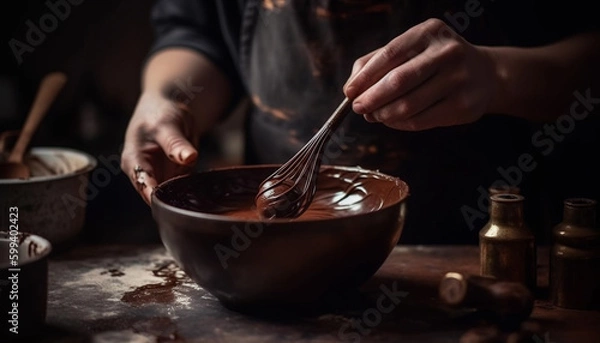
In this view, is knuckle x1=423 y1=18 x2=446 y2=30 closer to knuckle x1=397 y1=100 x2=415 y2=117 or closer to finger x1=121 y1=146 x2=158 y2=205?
knuckle x1=397 y1=100 x2=415 y2=117

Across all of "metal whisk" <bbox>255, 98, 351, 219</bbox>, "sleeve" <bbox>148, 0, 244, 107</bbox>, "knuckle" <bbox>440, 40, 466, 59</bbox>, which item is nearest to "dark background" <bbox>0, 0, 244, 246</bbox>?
"sleeve" <bbox>148, 0, 244, 107</bbox>

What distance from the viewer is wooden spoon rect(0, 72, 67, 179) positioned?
180 centimetres

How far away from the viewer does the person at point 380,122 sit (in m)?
1.63

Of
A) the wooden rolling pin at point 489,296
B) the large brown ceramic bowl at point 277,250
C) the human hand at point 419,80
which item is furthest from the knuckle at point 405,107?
the wooden rolling pin at point 489,296

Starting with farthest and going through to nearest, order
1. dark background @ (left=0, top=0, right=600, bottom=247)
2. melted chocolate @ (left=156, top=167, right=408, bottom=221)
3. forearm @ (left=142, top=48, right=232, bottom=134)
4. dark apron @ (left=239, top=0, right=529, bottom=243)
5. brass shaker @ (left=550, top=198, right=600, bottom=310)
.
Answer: dark background @ (left=0, top=0, right=600, bottom=247), forearm @ (left=142, top=48, right=232, bottom=134), dark apron @ (left=239, top=0, right=529, bottom=243), melted chocolate @ (left=156, top=167, right=408, bottom=221), brass shaker @ (left=550, top=198, right=600, bottom=310)

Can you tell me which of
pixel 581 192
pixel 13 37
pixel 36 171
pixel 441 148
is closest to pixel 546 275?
pixel 441 148

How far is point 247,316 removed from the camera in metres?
1.30

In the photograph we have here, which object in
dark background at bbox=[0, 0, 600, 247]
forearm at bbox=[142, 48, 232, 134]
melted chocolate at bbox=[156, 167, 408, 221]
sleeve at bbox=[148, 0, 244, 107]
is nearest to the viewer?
melted chocolate at bbox=[156, 167, 408, 221]

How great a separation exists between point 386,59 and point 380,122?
0.25 m

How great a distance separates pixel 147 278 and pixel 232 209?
207 millimetres

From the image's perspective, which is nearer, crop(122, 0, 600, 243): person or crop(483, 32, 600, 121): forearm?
crop(483, 32, 600, 121): forearm

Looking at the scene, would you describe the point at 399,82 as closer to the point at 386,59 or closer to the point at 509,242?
the point at 386,59

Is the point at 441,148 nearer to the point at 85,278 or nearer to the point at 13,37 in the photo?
the point at 85,278

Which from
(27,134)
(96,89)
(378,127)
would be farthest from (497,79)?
(96,89)
